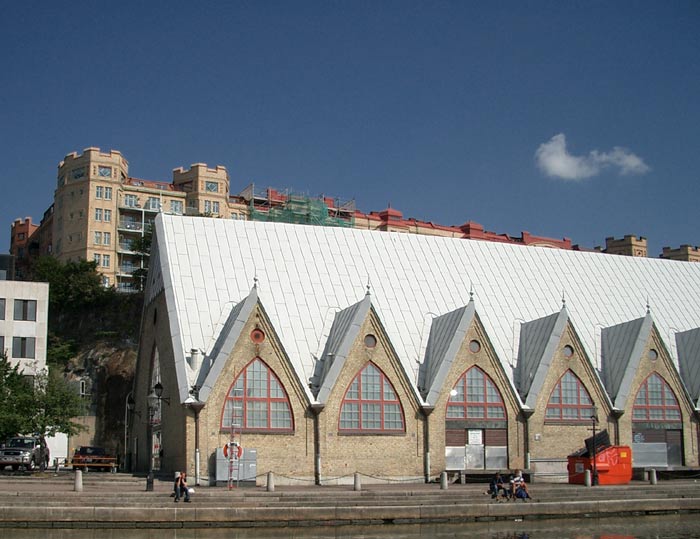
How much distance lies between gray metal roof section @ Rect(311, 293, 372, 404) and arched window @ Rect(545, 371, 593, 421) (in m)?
12.0

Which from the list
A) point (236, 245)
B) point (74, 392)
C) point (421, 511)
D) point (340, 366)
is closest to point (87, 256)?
point (74, 392)

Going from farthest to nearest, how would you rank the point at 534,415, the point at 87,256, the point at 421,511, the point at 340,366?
Result: the point at 87,256
the point at 534,415
the point at 340,366
the point at 421,511

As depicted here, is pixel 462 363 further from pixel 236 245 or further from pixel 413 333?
pixel 236 245

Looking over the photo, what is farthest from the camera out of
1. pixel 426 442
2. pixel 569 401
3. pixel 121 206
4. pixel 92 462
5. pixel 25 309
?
pixel 121 206

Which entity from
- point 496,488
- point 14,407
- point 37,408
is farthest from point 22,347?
point 496,488

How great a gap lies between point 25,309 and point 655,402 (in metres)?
50.3

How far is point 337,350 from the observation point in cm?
4656

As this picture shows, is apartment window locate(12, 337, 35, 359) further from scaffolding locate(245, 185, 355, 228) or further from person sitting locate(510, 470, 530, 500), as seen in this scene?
person sitting locate(510, 470, 530, 500)

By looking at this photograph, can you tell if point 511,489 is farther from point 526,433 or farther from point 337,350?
point 526,433

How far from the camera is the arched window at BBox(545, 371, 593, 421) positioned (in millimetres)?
51000

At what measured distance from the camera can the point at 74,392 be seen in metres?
56.9

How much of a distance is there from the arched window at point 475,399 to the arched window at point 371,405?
129 inches

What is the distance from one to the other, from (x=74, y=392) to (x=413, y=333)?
2139 centimetres

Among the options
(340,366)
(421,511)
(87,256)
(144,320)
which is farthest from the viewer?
(87,256)
